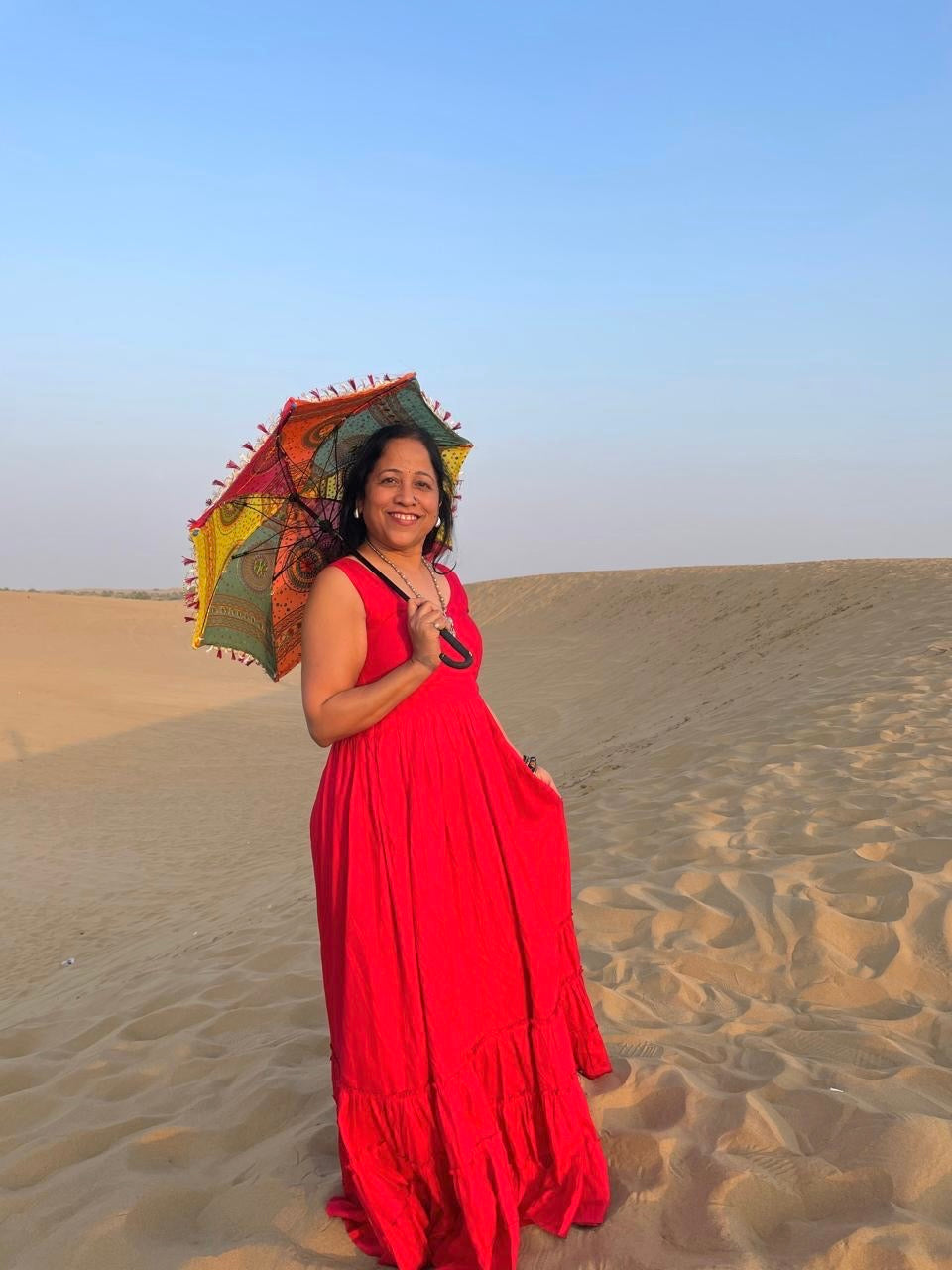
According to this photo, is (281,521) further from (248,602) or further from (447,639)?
(447,639)

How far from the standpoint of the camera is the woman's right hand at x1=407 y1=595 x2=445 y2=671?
2008mm

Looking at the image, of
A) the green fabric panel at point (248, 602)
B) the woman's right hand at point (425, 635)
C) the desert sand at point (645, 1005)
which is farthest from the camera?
the green fabric panel at point (248, 602)

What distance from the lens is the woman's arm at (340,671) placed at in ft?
6.66

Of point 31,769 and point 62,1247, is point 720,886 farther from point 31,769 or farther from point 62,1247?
point 31,769

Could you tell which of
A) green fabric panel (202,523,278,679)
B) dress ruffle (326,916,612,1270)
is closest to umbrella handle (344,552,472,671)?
green fabric panel (202,523,278,679)

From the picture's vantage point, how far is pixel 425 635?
201 cm

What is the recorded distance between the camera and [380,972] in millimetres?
2059

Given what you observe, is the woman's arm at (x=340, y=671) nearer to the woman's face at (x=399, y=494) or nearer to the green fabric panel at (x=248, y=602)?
→ the woman's face at (x=399, y=494)

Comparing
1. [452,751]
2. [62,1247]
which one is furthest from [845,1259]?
[62,1247]

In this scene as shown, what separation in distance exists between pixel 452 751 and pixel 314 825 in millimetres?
393

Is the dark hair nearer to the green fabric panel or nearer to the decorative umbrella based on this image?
the decorative umbrella

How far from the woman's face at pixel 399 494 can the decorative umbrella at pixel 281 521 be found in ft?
0.70

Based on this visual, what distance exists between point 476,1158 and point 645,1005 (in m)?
1.41

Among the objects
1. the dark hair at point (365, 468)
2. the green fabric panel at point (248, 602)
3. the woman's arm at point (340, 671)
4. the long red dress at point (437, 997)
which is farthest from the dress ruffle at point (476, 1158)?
the dark hair at point (365, 468)
